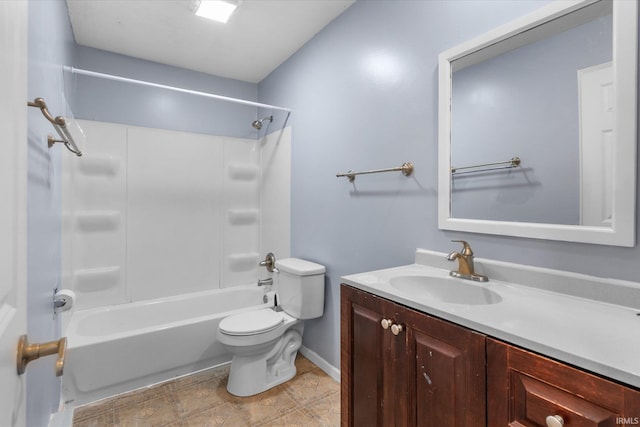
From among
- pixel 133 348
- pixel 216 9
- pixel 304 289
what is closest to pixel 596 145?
pixel 304 289

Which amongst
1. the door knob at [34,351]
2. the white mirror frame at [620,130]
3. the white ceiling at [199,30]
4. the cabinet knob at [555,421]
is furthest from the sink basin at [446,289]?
the white ceiling at [199,30]

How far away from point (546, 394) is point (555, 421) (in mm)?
53

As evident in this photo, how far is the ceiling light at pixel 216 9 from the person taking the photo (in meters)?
2.01

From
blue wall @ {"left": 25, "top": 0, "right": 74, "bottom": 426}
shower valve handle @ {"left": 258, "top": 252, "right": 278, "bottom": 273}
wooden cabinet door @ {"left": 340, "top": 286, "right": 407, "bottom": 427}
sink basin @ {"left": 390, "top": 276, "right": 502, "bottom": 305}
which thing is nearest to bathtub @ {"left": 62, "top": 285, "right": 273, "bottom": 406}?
blue wall @ {"left": 25, "top": 0, "right": 74, "bottom": 426}

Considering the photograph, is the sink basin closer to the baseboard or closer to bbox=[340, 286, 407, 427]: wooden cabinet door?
bbox=[340, 286, 407, 427]: wooden cabinet door

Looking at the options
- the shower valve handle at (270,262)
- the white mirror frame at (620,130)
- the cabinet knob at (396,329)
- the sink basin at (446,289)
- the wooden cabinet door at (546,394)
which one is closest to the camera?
the wooden cabinet door at (546,394)

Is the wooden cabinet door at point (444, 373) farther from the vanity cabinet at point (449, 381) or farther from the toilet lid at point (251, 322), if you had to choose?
the toilet lid at point (251, 322)

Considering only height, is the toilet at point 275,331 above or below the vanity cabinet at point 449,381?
below

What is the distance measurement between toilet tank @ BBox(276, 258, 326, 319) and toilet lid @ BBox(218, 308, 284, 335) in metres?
0.14

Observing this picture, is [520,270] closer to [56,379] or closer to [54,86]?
[54,86]

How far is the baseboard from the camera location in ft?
7.34

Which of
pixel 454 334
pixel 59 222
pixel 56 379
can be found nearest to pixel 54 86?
pixel 59 222

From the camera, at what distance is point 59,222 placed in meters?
1.99

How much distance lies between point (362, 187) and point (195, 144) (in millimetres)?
1857
